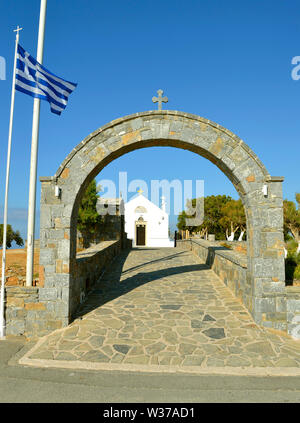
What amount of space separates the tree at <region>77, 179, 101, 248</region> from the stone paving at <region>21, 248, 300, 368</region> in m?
15.7

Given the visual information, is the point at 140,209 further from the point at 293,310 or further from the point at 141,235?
the point at 293,310

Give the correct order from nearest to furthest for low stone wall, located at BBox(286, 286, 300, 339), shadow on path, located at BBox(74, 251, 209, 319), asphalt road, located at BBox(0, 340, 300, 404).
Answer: asphalt road, located at BBox(0, 340, 300, 404), low stone wall, located at BBox(286, 286, 300, 339), shadow on path, located at BBox(74, 251, 209, 319)

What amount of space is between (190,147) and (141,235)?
31.6 metres

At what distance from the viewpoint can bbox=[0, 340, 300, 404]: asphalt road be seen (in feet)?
11.5

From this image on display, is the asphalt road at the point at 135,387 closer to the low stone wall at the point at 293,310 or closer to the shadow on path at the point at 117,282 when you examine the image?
the low stone wall at the point at 293,310

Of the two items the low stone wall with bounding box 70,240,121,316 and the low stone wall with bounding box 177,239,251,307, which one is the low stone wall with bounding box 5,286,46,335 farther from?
the low stone wall with bounding box 177,239,251,307

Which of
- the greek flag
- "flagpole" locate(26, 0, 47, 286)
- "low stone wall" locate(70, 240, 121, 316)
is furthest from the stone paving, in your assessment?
the greek flag

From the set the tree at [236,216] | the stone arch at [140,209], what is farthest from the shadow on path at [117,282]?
the stone arch at [140,209]

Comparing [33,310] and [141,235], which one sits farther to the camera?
[141,235]

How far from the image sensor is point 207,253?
40.0 feet

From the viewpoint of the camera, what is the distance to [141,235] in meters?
37.7

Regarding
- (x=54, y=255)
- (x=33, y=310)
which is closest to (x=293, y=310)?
(x=54, y=255)

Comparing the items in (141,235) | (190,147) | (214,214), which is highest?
(214,214)
